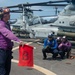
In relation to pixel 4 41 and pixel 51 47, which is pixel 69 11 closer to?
pixel 51 47

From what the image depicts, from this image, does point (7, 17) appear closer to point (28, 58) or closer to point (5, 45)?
point (5, 45)

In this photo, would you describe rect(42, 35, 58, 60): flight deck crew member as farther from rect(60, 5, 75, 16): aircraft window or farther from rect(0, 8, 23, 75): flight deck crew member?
rect(60, 5, 75, 16): aircraft window

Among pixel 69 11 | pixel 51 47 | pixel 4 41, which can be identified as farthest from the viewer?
pixel 69 11

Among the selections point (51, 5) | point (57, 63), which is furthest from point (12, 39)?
point (51, 5)

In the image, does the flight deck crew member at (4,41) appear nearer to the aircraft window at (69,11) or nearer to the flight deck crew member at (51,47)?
the flight deck crew member at (51,47)

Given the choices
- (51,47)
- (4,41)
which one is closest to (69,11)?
(51,47)

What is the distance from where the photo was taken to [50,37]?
41.8 feet

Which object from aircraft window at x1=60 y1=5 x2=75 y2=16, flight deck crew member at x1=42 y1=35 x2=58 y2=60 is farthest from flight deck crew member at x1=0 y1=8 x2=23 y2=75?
aircraft window at x1=60 y1=5 x2=75 y2=16

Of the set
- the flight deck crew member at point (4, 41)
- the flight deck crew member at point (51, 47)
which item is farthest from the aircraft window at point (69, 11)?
the flight deck crew member at point (4, 41)

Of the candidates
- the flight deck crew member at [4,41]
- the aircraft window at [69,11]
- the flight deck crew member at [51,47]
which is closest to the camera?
the flight deck crew member at [4,41]

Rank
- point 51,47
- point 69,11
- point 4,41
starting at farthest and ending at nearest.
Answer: point 69,11 < point 51,47 < point 4,41

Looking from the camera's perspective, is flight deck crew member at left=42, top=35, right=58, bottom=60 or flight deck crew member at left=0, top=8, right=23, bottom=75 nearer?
flight deck crew member at left=0, top=8, right=23, bottom=75

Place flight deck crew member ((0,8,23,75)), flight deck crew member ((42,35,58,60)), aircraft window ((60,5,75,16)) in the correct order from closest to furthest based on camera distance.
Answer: flight deck crew member ((0,8,23,75)) → flight deck crew member ((42,35,58,60)) → aircraft window ((60,5,75,16))

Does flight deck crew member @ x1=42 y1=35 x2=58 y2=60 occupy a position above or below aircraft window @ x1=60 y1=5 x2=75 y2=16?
below
